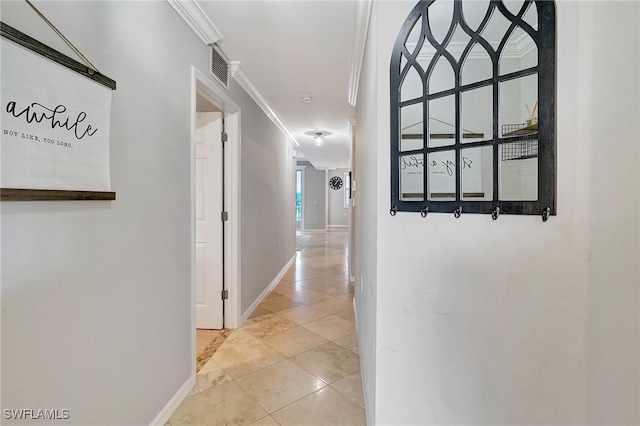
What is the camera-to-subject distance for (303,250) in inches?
298

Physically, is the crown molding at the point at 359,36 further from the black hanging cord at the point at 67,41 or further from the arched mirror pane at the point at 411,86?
the black hanging cord at the point at 67,41

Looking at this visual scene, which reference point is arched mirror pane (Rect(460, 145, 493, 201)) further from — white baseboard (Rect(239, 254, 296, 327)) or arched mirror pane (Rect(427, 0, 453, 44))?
white baseboard (Rect(239, 254, 296, 327))

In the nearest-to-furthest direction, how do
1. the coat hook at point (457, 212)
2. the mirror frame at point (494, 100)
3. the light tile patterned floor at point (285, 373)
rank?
the mirror frame at point (494, 100) < the coat hook at point (457, 212) < the light tile patterned floor at point (285, 373)

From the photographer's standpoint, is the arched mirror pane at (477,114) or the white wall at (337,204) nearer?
the arched mirror pane at (477,114)

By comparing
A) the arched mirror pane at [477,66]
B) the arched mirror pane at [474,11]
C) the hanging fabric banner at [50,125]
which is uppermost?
the arched mirror pane at [474,11]

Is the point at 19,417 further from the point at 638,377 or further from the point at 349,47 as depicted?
the point at 349,47

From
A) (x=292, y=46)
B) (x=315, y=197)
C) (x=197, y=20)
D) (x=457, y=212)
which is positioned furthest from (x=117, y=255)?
(x=315, y=197)

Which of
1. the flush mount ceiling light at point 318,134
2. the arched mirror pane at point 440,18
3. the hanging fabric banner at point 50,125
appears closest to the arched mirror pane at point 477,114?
the arched mirror pane at point 440,18

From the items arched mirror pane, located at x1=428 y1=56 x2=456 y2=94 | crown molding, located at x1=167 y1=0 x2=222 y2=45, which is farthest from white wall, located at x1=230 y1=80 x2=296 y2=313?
arched mirror pane, located at x1=428 y1=56 x2=456 y2=94

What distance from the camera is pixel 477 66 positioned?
2.97 feet

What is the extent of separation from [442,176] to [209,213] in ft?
7.57

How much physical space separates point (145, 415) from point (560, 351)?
181cm

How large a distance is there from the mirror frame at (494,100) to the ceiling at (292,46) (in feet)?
3.08

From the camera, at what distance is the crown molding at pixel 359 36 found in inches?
65.0
